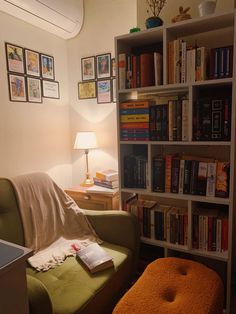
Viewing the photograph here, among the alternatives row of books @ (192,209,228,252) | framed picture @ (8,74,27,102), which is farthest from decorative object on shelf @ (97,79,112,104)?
row of books @ (192,209,228,252)

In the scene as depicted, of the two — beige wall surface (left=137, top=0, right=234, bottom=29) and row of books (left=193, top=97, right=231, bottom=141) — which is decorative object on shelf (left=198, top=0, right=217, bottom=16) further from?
row of books (left=193, top=97, right=231, bottom=141)

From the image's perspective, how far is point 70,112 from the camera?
265cm

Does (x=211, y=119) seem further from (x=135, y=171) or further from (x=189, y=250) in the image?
(x=189, y=250)

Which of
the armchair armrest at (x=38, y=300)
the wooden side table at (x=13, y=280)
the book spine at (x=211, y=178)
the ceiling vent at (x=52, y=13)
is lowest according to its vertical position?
the armchair armrest at (x=38, y=300)

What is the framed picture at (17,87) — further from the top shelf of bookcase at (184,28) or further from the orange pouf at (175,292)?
the orange pouf at (175,292)

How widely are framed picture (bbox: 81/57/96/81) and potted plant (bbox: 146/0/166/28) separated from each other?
0.80m

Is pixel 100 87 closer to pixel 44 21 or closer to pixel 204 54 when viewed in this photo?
pixel 44 21

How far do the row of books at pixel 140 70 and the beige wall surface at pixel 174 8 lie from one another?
0.36m

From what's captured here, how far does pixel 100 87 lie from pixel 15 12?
0.92 m

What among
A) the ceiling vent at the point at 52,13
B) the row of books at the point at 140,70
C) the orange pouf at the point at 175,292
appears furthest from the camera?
the ceiling vent at the point at 52,13

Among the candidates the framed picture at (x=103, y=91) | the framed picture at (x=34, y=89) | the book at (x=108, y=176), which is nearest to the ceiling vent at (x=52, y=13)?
the framed picture at (x=34, y=89)

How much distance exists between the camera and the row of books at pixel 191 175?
1452 millimetres

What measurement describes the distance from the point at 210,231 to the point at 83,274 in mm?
800

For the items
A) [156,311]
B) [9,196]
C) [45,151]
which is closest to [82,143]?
[45,151]
